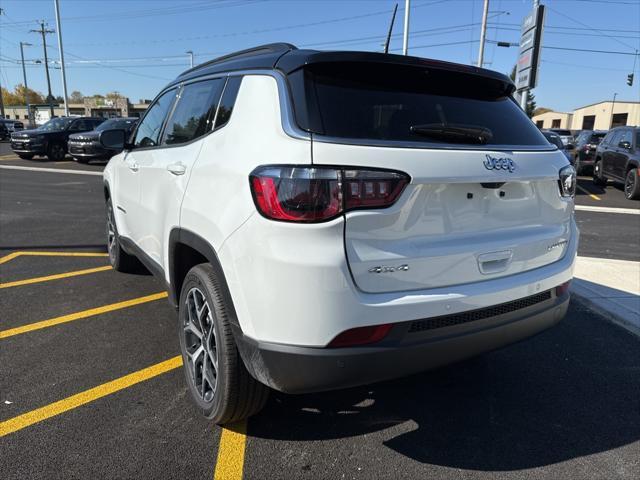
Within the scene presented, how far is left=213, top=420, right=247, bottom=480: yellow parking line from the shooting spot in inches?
91.0

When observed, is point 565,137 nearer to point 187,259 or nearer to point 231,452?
point 187,259

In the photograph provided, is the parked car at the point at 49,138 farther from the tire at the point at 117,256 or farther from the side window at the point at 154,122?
the side window at the point at 154,122

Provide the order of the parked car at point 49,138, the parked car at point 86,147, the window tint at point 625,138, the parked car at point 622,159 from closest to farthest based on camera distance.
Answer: the parked car at point 622,159 → the window tint at point 625,138 → the parked car at point 86,147 → the parked car at point 49,138

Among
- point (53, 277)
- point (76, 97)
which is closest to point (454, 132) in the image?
point (53, 277)

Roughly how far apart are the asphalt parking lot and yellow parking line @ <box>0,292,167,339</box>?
21 mm

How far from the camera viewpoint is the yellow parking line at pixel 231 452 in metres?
2.31

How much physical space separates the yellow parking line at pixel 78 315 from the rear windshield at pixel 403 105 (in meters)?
3.01

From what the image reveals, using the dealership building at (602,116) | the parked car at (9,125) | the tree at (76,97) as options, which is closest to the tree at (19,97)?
the tree at (76,97)

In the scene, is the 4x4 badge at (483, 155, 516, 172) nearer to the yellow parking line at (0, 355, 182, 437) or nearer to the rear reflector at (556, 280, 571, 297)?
the rear reflector at (556, 280, 571, 297)

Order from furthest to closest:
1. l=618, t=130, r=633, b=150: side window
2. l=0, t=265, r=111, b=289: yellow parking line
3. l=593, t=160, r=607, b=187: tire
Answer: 1. l=593, t=160, r=607, b=187: tire
2. l=618, t=130, r=633, b=150: side window
3. l=0, t=265, r=111, b=289: yellow parking line

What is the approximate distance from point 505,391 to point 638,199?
11436 millimetres

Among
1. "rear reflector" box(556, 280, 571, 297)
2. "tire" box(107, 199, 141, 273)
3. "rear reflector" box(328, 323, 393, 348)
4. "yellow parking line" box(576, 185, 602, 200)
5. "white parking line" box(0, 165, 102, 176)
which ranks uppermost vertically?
"rear reflector" box(328, 323, 393, 348)

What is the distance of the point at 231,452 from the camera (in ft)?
8.07

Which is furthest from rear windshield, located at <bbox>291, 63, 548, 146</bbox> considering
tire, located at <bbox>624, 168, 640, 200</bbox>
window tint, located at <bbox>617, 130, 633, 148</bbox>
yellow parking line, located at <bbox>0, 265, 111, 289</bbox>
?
window tint, located at <bbox>617, 130, 633, 148</bbox>
